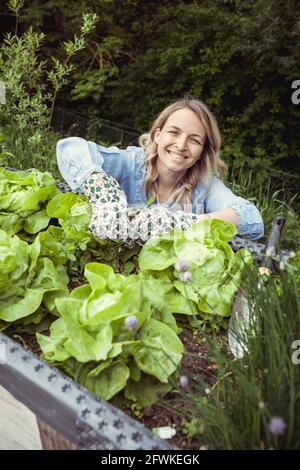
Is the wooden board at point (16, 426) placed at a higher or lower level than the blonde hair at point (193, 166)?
lower

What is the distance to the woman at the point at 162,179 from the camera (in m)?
1.71

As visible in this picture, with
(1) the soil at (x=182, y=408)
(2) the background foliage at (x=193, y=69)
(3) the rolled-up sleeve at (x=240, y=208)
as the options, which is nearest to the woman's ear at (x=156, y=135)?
(3) the rolled-up sleeve at (x=240, y=208)

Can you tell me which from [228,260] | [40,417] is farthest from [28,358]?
[228,260]

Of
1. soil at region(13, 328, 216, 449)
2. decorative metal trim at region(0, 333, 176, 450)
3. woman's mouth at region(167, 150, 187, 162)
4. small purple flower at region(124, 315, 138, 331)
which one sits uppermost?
woman's mouth at region(167, 150, 187, 162)

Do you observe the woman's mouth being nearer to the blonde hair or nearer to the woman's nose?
the woman's nose

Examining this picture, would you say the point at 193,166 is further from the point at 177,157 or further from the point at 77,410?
the point at 77,410

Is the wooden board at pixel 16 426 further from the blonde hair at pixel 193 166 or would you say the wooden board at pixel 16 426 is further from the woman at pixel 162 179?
the blonde hair at pixel 193 166

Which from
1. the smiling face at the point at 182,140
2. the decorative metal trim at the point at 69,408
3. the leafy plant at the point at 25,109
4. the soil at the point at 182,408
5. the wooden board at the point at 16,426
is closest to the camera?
the decorative metal trim at the point at 69,408

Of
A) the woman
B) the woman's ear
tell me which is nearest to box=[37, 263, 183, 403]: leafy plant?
the woman

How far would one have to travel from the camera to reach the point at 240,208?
2059 mm

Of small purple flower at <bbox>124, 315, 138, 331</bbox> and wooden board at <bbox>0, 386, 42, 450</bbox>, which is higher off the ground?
small purple flower at <bbox>124, 315, 138, 331</bbox>

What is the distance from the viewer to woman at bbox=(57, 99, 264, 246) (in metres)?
1.71

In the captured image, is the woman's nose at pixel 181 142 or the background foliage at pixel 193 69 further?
the background foliage at pixel 193 69
